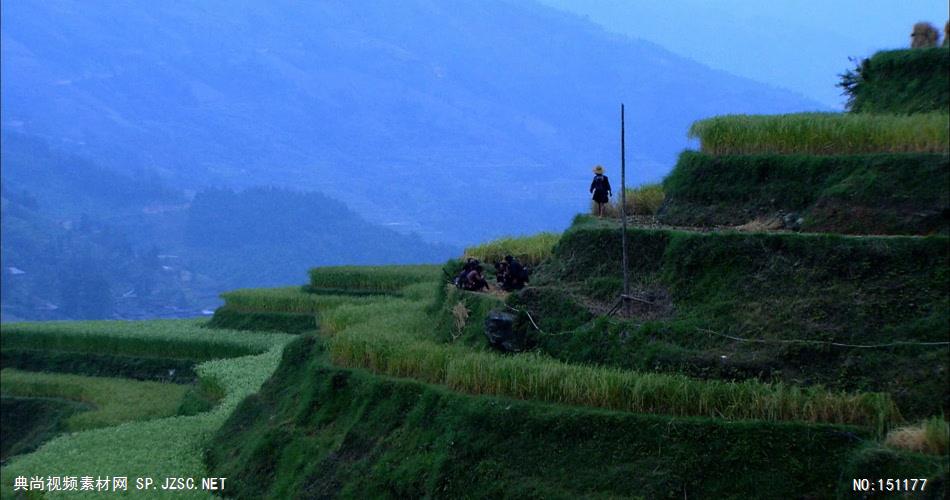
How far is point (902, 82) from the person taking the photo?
695 inches

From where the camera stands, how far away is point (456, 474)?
45.3 ft

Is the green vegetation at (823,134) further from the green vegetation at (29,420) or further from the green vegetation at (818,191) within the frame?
the green vegetation at (29,420)

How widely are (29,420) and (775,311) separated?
2265 cm

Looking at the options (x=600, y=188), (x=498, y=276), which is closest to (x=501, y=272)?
(x=498, y=276)

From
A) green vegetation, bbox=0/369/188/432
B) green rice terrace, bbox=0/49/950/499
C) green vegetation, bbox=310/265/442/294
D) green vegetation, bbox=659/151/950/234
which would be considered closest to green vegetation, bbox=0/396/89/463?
green vegetation, bbox=0/369/188/432

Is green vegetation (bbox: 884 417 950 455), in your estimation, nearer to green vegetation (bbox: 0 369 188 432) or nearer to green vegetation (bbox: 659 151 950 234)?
green vegetation (bbox: 659 151 950 234)

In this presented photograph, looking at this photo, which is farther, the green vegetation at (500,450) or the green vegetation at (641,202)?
the green vegetation at (641,202)

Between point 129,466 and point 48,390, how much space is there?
1386 cm

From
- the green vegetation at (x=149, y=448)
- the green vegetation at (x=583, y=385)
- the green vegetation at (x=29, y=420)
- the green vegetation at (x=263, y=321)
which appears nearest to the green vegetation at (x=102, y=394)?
the green vegetation at (x=29, y=420)

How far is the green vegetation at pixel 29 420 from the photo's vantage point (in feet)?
94.8

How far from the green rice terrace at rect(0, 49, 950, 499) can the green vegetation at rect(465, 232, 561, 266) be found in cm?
7

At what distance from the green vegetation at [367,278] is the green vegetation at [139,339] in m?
3.26

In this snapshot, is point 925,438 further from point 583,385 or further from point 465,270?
point 465,270

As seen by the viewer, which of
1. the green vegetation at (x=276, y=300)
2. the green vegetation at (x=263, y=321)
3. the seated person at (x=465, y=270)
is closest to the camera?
the seated person at (x=465, y=270)
